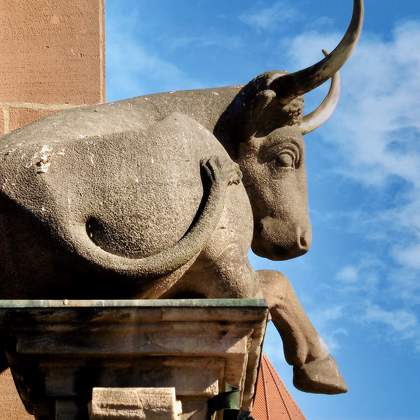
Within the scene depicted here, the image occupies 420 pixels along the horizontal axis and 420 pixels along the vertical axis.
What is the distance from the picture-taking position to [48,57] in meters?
7.15

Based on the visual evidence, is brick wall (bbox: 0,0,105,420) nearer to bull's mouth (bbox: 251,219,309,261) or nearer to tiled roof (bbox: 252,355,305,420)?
bull's mouth (bbox: 251,219,309,261)

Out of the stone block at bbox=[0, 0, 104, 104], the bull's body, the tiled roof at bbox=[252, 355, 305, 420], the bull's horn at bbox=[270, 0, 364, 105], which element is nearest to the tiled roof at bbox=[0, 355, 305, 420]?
the tiled roof at bbox=[252, 355, 305, 420]

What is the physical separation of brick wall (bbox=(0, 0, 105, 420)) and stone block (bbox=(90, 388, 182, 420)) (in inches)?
98.4

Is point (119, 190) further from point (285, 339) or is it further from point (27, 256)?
point (285, 339)

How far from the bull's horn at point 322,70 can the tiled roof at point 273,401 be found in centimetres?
935

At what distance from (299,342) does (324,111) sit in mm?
969

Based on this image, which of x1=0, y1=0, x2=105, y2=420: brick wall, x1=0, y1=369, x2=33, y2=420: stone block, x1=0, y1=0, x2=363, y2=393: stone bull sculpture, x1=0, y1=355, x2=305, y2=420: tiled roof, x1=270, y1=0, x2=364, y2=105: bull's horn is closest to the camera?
x1=0, y1=0, x2=363, y2=393: stone bull sculpture

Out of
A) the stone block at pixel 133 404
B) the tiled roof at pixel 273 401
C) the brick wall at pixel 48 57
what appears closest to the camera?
the stone block at pixel 133 404

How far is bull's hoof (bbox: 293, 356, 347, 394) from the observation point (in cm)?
566

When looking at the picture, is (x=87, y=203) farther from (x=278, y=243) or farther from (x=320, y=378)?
(x=320, y=378)

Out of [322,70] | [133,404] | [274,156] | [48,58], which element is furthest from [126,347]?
[48,58]

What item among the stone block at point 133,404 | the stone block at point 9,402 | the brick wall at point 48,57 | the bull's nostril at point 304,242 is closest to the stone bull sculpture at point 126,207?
the bull's nostril at point 304,242

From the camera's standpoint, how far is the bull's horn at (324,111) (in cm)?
591

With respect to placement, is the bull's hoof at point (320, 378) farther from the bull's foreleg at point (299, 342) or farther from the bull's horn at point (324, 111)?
the bull's horn at point (324, 111)
